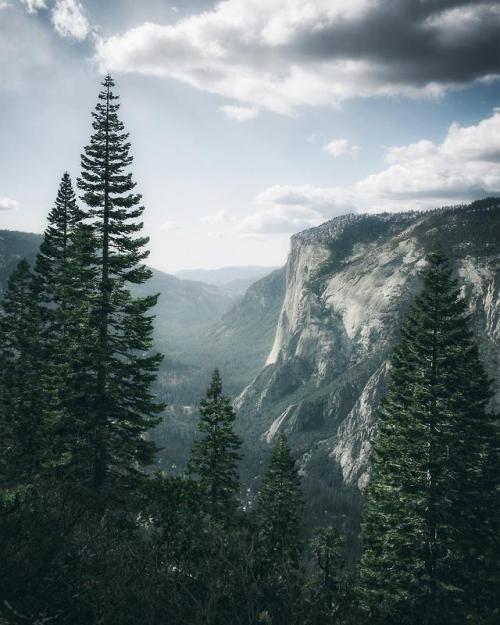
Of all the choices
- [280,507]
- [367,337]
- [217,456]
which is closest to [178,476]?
[217,456]

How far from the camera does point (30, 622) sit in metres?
7.02

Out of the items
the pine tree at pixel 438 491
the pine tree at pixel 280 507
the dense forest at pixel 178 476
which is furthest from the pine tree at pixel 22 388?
the pine tree at pixel 438 491

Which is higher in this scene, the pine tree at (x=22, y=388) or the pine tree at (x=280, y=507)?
the pine tree at (x=22, y=388)

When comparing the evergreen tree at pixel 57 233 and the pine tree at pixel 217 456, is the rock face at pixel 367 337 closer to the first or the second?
the pine tree at pixel 217 456

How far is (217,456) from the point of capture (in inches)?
997

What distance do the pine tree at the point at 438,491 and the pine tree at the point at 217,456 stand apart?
880cm

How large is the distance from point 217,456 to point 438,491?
511 inches

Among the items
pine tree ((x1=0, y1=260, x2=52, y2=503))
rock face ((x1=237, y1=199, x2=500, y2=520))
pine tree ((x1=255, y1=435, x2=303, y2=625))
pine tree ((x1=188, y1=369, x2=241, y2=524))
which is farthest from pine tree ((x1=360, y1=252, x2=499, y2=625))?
rock face ((x1=237, y1=199, x2=500, y2=520))

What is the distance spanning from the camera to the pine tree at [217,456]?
969 inches

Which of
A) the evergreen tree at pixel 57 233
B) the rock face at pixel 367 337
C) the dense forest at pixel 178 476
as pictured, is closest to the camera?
the dense forest at pixel 178 476

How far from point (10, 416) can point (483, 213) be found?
201 metres

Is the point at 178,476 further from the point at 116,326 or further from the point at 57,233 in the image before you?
the point at 57,233

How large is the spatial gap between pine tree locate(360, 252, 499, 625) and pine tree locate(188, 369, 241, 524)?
8797 millimetres

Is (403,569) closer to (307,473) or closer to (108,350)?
(108,350)
